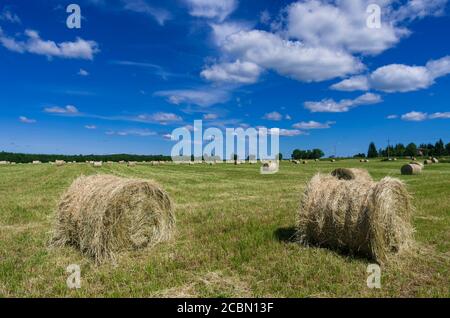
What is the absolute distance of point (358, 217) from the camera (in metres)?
7.14

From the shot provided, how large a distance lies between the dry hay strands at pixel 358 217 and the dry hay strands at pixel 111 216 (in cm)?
329

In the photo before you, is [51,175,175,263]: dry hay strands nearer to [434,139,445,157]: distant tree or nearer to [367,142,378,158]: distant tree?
[434,139,445,157]: distant tree

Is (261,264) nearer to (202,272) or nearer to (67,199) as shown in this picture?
(202,272)

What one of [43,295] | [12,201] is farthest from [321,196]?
[12,201]

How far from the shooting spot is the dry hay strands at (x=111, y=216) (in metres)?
7.39

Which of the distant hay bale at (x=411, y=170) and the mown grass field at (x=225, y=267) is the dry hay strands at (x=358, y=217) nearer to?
the mown grass field at (x=225, y=267)

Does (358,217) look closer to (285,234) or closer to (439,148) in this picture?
(285,234)

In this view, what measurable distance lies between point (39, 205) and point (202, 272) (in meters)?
9.34

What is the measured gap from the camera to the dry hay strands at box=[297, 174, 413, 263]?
6.95m

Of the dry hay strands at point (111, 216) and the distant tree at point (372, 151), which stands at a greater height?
the distant tree at point (372, 151)

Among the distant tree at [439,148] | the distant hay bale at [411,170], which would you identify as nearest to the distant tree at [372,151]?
the distant tree at [439,148]

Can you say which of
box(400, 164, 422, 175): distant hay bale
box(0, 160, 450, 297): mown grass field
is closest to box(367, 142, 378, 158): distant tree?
box(400, 164, 422, 175): distant hay bale
